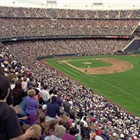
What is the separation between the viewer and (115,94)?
3762 centimetres

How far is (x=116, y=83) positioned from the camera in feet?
144

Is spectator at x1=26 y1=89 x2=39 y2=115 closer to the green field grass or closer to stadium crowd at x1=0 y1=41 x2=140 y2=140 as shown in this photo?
stadium crowd at x1=0 y1=41 x2=140 y2=140

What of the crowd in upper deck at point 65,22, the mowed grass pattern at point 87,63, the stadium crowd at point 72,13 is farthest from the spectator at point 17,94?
the stadium crowd at point 72,13

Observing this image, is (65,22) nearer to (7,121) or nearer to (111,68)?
(111,68)

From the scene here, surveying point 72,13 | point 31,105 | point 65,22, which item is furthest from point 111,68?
point 31,105

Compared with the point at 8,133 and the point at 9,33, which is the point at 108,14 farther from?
the point at 8,133

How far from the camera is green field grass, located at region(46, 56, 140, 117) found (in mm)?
34219

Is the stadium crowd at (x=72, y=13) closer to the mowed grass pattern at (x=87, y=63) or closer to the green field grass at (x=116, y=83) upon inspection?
the mowed grass pattern at (x=87, y=63)

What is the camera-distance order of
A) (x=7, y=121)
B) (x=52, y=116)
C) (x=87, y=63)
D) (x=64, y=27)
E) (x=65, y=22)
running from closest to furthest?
(x=7, y=121)
(x=52, y=116)
(x=87, y=63)
(x=64, y=27)
(x=65, y=22)

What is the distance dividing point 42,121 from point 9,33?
63.7 metres

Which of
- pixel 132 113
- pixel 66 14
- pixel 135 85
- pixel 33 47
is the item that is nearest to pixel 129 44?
pixel 66 14

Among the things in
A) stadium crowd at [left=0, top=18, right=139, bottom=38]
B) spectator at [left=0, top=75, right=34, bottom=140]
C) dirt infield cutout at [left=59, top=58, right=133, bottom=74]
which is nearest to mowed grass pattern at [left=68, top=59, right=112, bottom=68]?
dirt infield cutout at [left=59, top=58, right=133, bottom=74]

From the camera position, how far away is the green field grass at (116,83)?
34.2 metres

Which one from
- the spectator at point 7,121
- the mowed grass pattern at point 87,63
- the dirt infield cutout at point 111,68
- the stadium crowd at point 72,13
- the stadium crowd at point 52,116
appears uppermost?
the stadium crowd at point 72,13
